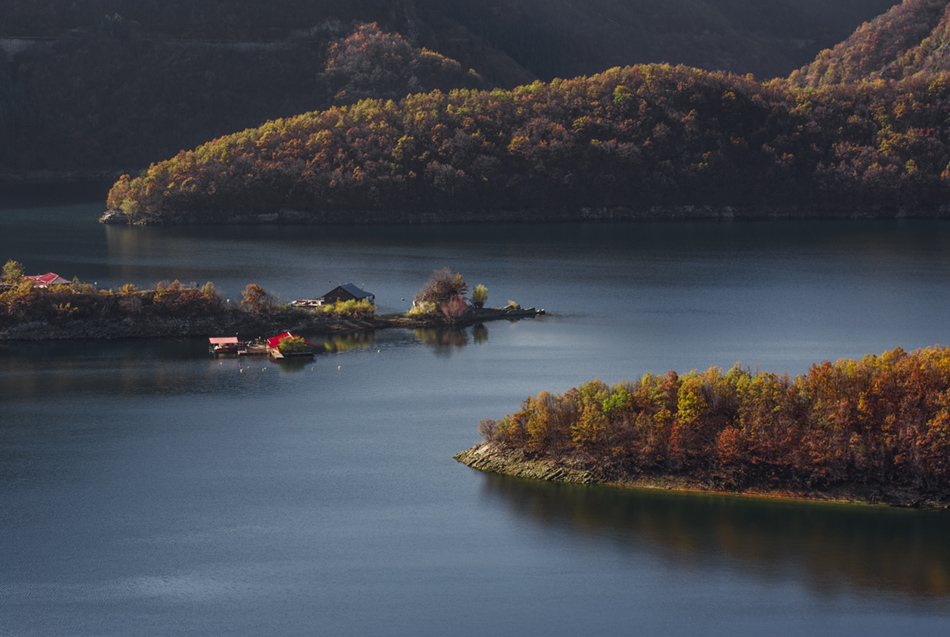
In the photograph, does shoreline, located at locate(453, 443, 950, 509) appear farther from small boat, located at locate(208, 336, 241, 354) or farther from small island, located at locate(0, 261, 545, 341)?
small island, located at locate(0, 261, 545, 341)

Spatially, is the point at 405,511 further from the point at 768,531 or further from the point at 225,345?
the point at 225,345

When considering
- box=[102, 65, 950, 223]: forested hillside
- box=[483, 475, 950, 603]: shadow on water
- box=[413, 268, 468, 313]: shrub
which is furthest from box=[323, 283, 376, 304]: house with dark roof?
box=[102, 65, 950, 223]: forested hillside

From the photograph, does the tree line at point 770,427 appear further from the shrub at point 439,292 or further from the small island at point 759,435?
the shrub at point 439,292

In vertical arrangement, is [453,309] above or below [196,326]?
above

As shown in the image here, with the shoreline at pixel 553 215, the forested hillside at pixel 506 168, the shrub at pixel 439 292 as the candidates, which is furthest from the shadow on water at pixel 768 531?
the forested hillside at pixel 506 168

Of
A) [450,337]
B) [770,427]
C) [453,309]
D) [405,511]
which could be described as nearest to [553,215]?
[453,309]

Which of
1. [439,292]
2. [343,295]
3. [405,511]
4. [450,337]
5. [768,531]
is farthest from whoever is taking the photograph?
[343,295]
